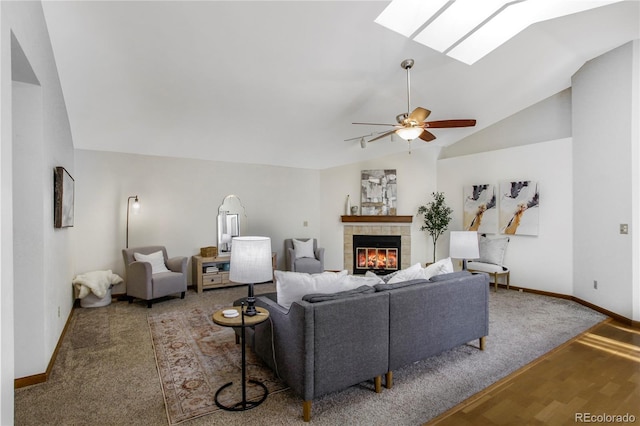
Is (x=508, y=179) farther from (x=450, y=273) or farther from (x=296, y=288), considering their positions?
(x=296, y=288)

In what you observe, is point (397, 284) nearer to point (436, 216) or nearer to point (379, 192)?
point (436, 216)

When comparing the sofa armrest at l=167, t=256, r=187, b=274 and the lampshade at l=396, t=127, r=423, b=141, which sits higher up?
the lampshade at l=396, t=127, r=423, b=141

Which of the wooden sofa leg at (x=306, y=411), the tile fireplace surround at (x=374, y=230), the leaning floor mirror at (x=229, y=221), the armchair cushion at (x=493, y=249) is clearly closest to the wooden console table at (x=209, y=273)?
the leaning floor mirror at (x=229, y=221)

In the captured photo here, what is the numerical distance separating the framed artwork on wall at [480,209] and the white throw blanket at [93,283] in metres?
6.34

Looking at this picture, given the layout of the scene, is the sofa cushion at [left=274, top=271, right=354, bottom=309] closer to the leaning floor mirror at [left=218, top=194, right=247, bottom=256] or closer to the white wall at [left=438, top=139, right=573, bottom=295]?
the leaning floor mirror at [left=218, top=194, right=247, bottom=256]

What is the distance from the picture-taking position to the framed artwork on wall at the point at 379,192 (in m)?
6.86

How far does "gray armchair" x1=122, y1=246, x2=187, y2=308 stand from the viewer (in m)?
4.46

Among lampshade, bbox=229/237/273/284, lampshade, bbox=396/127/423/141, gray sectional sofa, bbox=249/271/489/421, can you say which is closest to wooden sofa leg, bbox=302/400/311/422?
gray sectional sofa, bbox=249/271/489/421

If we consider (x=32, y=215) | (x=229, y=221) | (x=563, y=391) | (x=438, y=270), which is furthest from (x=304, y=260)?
(x=563, y=391)

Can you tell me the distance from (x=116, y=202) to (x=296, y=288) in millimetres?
4034

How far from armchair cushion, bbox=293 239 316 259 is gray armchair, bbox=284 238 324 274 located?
0.02 metres

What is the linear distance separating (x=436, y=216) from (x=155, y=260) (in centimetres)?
523

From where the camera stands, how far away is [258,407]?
86.7 inches

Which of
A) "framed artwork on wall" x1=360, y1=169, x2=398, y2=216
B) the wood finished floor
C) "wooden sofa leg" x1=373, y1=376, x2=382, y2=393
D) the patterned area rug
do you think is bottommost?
the wood finished floor
